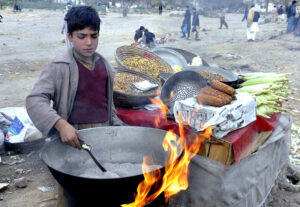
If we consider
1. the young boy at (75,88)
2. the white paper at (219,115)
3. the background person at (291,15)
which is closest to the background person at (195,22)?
the background person at (291,15)

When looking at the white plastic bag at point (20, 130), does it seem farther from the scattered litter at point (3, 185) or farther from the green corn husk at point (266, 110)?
the green corn husk at point (266, 110)

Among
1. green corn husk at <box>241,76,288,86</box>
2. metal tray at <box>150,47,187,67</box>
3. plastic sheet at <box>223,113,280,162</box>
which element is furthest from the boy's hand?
metal tray at <box>150,47,187,67</box>

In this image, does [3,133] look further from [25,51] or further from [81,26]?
[25,51]

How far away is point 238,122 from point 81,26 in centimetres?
158

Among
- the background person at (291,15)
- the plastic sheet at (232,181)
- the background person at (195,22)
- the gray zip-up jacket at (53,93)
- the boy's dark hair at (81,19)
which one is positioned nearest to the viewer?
the gray zip-up jacket at (53,93)

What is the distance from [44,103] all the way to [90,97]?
48 cm

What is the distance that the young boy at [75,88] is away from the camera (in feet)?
6.98

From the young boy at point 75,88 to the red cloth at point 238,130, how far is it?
1.13ft

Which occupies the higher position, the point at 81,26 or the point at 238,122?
the point at 81,26

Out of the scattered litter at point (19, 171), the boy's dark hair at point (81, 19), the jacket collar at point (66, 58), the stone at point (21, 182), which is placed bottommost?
the scattered litter at point (19, 171)

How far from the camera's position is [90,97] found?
2545mm

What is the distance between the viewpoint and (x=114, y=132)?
2422 millimetres

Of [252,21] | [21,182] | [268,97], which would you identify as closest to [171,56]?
[268,97]

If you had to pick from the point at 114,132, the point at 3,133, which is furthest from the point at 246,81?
the point at 3,133
